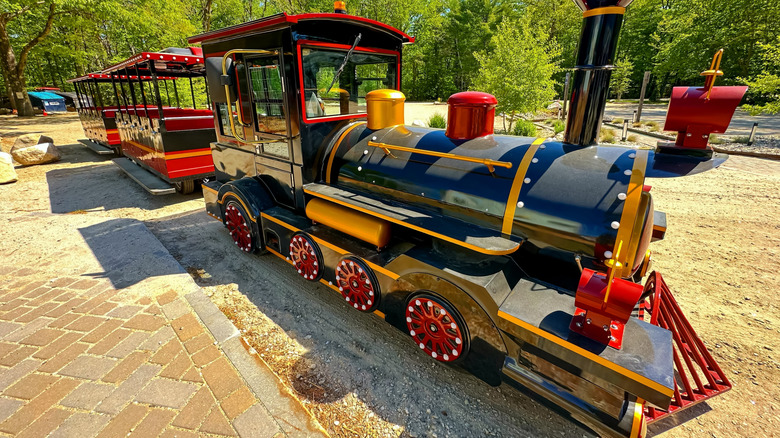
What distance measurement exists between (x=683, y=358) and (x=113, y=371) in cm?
474

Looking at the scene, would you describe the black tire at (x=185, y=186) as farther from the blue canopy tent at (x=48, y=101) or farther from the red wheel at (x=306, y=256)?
the blue canopy tent at (x=48, y=101)

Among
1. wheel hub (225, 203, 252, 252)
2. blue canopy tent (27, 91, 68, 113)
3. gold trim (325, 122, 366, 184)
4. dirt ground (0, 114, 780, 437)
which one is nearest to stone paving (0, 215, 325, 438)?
dirt ground (0, 114, 780, 437)

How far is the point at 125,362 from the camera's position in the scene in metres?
3.03

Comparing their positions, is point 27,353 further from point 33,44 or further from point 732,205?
point 33,44

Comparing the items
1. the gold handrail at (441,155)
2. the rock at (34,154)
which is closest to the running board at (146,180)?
the rock at (34,154)

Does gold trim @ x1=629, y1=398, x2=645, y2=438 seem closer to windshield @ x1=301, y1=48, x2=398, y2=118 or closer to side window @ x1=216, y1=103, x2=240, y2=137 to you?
windshield @ x1=301, y1=48, x2=398, y2=118

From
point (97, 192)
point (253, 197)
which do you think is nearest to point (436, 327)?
point (253, 197)

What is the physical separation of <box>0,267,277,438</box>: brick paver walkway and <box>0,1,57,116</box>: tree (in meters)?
16.1

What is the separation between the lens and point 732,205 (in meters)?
6.91

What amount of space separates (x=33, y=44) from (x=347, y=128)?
23935 millimetres

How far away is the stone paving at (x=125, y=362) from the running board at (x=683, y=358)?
102 inches

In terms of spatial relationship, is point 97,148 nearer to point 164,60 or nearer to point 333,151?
point 164,60

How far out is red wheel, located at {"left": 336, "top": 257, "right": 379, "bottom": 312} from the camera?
3254mm

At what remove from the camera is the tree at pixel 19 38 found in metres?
14.6
